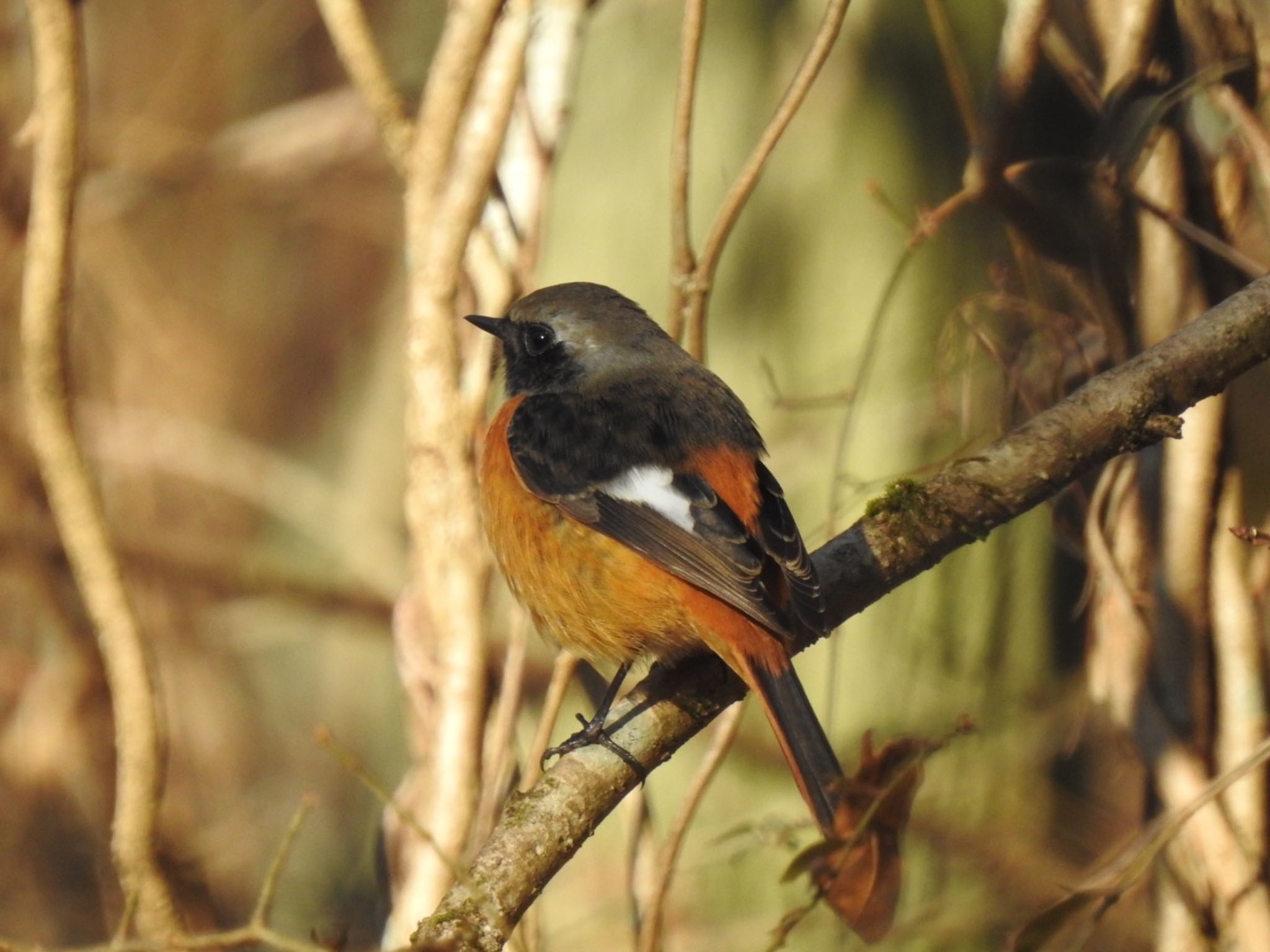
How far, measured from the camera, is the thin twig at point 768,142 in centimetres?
A: 287

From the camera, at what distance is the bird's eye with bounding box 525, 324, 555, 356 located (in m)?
3.45

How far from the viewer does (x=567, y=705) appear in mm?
4387

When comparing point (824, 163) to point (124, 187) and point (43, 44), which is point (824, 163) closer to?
point (43, 44)

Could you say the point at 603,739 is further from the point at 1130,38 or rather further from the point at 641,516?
the point at 1130,38

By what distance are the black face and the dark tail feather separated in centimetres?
106

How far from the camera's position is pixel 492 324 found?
3432 millimetres

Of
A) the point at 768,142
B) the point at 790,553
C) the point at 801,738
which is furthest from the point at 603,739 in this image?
the point at 768,142

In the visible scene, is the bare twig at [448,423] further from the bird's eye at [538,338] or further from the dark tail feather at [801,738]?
the dark tail feather at [801,738]

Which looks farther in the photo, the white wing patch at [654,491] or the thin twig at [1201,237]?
the thin twig at [1201,237]

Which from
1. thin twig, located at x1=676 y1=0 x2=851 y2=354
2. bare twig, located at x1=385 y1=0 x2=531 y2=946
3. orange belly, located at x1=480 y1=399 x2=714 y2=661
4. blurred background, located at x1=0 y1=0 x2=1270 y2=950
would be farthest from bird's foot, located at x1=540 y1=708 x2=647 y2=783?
thin twig, located at x1=676 y1=0 x2=851 y2=354

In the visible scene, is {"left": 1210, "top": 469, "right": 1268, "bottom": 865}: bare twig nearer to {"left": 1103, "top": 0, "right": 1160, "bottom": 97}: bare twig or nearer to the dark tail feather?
{"left": 1103, "top": 0, "right": 1160, "bottom": 97}: bare twig

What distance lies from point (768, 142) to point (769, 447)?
1520 millimetres

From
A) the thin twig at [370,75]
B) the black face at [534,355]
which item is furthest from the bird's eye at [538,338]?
the thin twig at [370,75]

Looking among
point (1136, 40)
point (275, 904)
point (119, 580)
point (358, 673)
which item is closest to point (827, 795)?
point (119, 580)
